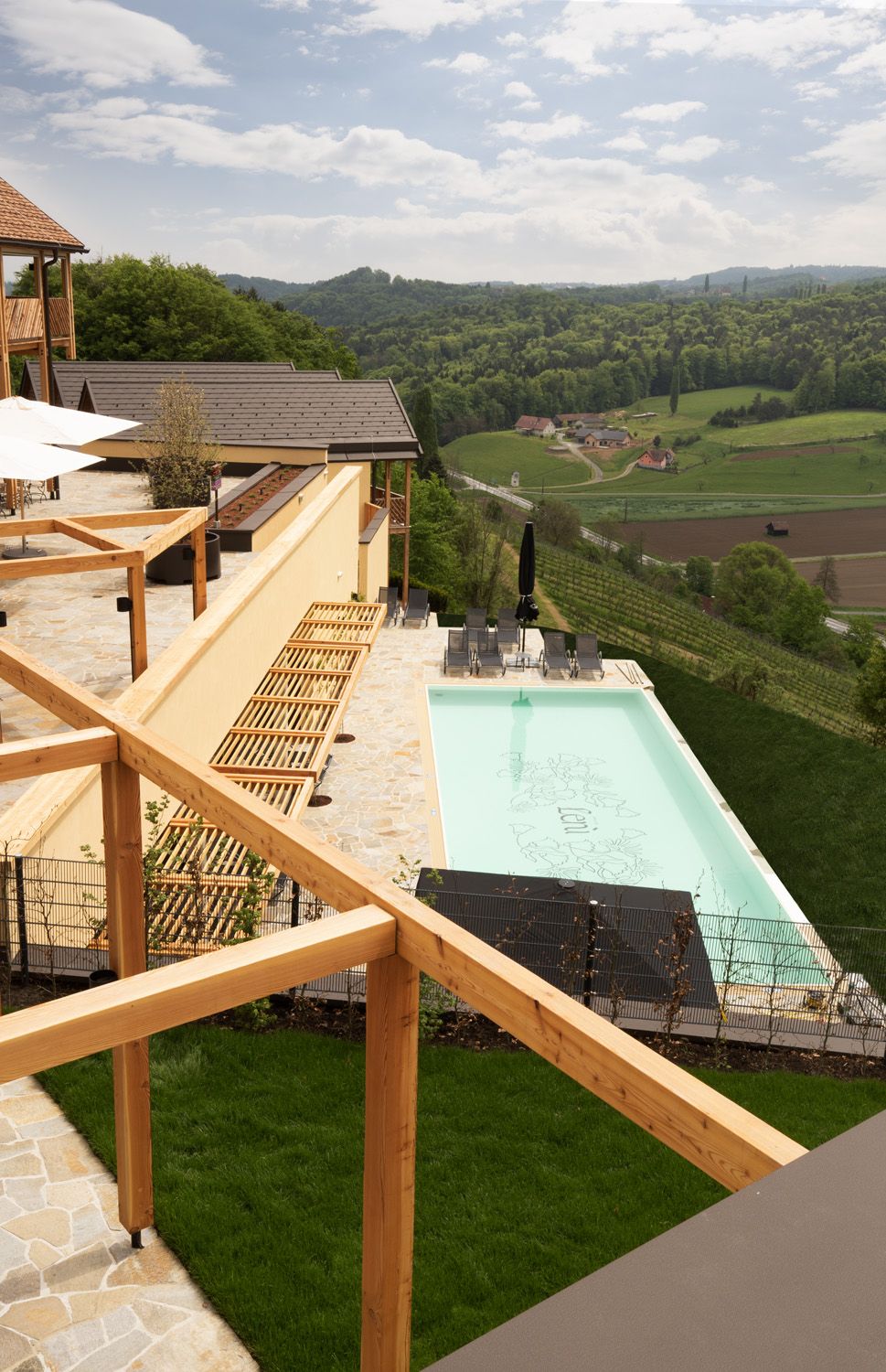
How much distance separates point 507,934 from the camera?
9.95 metres

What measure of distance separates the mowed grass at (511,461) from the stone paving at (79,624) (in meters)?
90.4

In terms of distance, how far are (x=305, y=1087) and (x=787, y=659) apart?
5981cm

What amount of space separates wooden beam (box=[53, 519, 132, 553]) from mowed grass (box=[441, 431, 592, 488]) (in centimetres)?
9488

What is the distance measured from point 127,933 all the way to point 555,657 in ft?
57.8

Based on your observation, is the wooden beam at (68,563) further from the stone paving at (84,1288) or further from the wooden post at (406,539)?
the wooden post at (406,539)

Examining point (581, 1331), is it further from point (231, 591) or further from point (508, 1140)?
point (231, 591)

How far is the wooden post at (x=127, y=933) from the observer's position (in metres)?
4.46

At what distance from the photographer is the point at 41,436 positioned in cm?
1072

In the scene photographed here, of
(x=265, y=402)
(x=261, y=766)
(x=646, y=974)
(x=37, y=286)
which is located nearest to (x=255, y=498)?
(x=37, y=286)

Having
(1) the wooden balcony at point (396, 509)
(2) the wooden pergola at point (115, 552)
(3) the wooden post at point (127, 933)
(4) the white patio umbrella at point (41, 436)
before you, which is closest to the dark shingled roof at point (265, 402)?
(1) the wooden balcony at point (396, 509)

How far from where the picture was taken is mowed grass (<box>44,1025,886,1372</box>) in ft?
18.9

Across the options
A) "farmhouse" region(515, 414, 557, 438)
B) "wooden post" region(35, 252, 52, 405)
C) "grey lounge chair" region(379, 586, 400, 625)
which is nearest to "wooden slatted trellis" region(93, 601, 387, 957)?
"grey lounge chair" region(379, 586, 400, 625)

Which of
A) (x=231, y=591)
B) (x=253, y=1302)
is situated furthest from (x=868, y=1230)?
(x=231, y=591)

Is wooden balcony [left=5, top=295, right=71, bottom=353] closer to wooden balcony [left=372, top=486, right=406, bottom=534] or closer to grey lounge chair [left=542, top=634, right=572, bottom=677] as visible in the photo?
wooden balcony [left=372, top=486, right=406, bottom=534]
